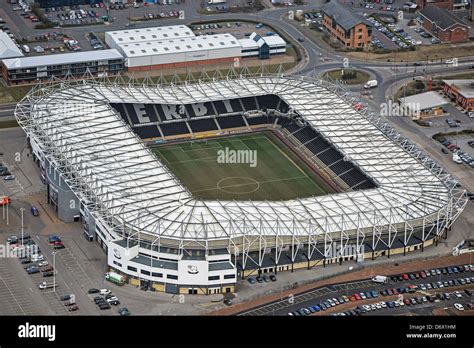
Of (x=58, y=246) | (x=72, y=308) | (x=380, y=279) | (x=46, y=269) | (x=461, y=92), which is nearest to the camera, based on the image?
(x=72, y=308)

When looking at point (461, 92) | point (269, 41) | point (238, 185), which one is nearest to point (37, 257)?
point (238, 185)

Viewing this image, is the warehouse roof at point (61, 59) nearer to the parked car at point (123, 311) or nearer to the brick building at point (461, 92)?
the brick building at point (461, 92)

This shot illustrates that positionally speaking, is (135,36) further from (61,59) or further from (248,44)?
(248,44)

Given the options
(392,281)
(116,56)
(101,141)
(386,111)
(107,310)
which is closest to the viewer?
(107,310)

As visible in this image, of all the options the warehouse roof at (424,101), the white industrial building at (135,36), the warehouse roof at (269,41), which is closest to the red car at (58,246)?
the white industrial building at (135,36)

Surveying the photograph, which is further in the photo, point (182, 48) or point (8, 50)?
point (182, 48)

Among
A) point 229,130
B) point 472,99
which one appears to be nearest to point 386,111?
point 472,99

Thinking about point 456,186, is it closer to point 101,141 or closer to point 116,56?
point 101,141
